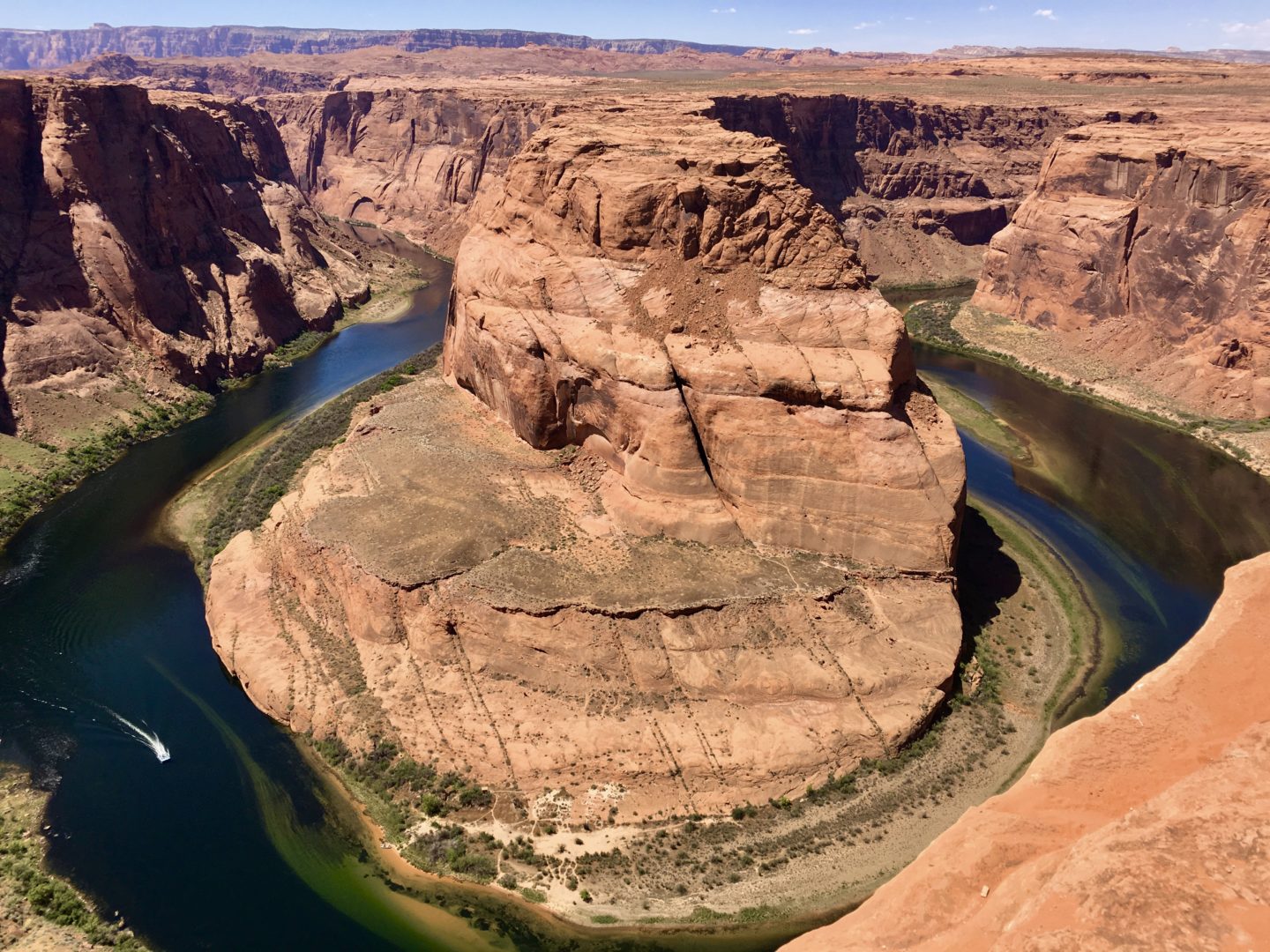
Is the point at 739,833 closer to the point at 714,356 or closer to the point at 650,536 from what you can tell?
the point at 650,536

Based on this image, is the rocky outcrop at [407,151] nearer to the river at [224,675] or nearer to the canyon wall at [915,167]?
the canyon wall at [915,167]

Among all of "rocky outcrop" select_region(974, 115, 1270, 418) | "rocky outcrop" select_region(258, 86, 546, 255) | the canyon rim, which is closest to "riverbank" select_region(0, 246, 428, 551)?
the canyon rim

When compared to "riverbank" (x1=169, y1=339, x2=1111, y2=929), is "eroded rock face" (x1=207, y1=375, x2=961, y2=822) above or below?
above

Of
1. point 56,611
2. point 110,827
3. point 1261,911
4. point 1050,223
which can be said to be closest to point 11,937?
point 110,827

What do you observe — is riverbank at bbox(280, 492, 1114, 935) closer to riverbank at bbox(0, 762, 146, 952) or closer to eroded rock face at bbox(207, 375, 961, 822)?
eroded rock face at bbox(207, 375, 961, 822)

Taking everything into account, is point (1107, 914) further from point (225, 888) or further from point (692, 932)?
point (225, 888)

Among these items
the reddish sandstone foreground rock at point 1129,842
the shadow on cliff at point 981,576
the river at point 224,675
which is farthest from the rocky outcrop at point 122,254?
the reddish sandstone foreground rock at point 1129,842
